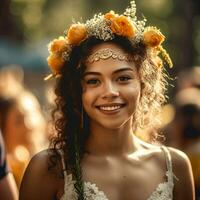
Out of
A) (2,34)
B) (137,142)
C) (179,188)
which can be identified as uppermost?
(2,34)

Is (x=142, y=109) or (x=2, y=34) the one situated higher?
(x=2, y=34)

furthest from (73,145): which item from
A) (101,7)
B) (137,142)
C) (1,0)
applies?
(101,7)

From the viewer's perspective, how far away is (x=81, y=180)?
571 centimetres

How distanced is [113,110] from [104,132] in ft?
0.86

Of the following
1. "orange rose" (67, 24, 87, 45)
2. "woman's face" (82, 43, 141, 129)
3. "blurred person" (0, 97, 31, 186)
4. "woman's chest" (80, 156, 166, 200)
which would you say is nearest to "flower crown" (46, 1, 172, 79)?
"orange rose" (67, 24, 87, 45)

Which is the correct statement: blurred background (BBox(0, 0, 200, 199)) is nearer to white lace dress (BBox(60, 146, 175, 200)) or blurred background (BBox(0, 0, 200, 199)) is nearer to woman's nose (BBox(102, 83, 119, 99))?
white lace dress (BBox(60, 146, 175, 200))

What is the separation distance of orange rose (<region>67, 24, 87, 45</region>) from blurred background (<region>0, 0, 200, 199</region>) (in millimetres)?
409

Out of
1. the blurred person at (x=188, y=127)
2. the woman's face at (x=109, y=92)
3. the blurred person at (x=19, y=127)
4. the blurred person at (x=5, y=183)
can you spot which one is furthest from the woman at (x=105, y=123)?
the blurred person at (x=19, y=127)

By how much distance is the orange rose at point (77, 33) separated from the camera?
5840 millimetres

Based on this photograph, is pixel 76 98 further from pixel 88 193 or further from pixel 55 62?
pixel 88 193

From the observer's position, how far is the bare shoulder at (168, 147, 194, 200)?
19.8 feet

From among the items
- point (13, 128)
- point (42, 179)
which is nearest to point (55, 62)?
point (42, 179)

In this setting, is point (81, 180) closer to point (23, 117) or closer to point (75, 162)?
point (75, 162)

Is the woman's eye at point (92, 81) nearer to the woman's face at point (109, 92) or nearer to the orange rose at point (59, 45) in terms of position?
the woman's face at point (109, 92)
